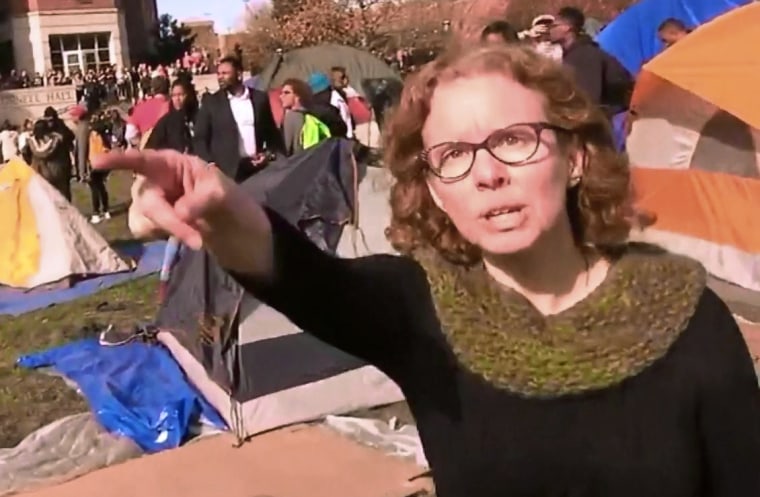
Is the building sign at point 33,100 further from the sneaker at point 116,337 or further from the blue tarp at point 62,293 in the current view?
the sneaker at point 116,337

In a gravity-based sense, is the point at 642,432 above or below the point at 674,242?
above

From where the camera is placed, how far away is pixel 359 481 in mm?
4809

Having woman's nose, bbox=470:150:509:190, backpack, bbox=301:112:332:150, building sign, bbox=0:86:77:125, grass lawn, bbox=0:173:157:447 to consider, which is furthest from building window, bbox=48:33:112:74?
woman's nose, bbox=470:150:509:190

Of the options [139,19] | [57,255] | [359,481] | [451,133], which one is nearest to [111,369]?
[359,481]

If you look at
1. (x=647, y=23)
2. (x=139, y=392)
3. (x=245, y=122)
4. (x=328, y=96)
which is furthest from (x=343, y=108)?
(x=139, y=392)

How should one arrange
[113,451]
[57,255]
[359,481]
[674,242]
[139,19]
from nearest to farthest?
1. [359,481]
2. [113,451]
3. [674,242]
4. [57,255]
5. [139,19]

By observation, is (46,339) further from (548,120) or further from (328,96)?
(548,120)

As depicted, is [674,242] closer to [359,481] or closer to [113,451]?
[359,481]

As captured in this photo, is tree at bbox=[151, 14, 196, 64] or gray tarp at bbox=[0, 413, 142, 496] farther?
tree at bbox=[151, 14, 196, 64]

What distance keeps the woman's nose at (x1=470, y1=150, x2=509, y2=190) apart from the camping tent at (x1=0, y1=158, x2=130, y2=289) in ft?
26.9

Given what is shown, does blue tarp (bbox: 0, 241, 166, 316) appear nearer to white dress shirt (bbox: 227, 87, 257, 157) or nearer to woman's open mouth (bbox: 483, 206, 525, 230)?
white dress shirt (bbox: 227, 87, 257, 157)

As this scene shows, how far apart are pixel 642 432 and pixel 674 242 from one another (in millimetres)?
6186

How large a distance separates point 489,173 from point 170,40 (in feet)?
189

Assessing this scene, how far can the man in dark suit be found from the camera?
794cm
